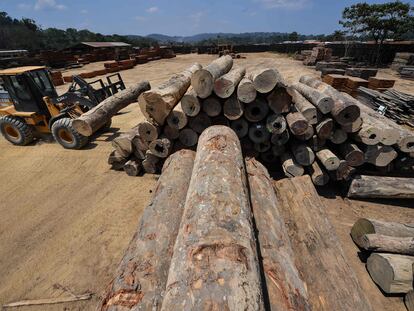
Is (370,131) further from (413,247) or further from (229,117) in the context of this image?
(229,117)

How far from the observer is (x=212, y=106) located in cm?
500

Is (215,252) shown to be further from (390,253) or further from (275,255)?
(390,253)

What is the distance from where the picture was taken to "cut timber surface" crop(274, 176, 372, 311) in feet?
9.54

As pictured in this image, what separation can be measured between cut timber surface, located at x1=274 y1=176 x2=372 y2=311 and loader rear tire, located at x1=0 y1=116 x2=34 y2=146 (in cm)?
857

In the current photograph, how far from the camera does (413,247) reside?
3.50 meters

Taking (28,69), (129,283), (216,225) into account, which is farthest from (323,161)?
(28,69)

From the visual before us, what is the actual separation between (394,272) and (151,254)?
328cm

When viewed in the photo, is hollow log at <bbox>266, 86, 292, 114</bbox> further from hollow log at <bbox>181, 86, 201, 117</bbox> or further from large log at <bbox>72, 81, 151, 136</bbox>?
large log at <bbox>72, 81, 151, 136</bbox>

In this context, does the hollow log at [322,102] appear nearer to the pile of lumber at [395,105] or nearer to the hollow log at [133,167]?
the hollow log at [133,167]

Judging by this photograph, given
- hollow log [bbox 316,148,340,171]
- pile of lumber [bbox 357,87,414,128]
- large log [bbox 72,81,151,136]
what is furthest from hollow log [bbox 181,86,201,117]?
pile of lumber [bbox 357,87,414,128]

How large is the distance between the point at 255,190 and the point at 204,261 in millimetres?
2281

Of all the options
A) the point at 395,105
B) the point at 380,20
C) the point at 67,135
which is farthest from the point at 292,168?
the point at 380,20

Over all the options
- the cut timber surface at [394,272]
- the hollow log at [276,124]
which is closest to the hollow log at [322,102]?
the hollow log at [276,124]

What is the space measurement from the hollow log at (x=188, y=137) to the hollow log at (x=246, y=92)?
53.2 inches
